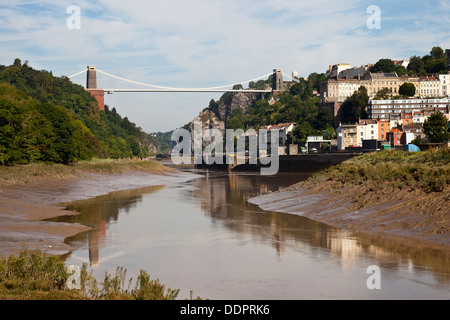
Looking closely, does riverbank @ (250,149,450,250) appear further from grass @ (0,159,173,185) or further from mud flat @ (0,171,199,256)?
grass @ (0,159,173,185)

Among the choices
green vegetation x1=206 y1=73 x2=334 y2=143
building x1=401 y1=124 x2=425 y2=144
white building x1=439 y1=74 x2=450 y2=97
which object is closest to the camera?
building x1=401 y1=124 x2=425 y2=144

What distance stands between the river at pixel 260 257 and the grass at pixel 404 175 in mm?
4306

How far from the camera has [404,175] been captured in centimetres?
2608

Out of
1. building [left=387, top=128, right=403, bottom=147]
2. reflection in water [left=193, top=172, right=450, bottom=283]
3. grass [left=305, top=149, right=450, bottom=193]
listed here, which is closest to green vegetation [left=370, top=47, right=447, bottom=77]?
building [left=387, top=128, right=403, bottom=147]

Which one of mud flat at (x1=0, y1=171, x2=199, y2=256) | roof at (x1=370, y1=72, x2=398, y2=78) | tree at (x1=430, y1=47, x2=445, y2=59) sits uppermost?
tree at (x1=430, y1=47, x2=445, y2=59)

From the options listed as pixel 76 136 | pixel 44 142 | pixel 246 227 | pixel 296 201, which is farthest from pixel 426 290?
pixel 76 136

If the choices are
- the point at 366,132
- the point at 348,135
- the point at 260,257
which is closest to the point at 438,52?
the point at 366,132

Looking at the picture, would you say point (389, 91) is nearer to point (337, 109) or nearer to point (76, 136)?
point (337, 109)

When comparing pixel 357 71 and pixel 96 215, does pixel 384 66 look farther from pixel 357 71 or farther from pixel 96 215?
pixel 96 215

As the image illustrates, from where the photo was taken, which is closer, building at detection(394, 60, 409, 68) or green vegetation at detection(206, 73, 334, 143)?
green vegetation at detection(206, 73, 334, 143)

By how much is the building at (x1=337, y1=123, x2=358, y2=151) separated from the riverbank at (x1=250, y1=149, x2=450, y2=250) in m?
74.1

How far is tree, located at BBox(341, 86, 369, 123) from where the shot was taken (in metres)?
128

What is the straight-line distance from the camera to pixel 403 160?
34594 millimetres

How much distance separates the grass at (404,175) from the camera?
23.1 meters
